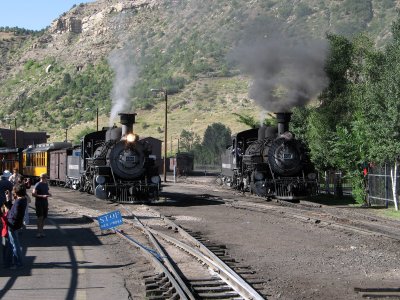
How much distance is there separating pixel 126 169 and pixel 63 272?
15.3m

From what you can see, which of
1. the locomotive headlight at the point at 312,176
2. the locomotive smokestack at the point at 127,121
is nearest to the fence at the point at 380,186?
the locomotive headlight at the point at 312,176

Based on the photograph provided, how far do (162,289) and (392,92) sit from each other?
1705cm

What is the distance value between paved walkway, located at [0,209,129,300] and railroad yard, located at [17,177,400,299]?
0.28m

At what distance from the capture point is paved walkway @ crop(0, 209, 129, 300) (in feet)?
30.9

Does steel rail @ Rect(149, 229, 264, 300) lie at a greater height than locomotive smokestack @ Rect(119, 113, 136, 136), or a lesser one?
lesser

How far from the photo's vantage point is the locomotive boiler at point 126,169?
86.2 feet

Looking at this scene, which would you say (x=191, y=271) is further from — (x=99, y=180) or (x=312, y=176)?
(x=312, y=176)

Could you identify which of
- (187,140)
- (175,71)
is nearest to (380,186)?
(187,140)

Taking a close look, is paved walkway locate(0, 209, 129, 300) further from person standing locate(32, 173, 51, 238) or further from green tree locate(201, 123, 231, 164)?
green tree locate(201, 123, 231, 164)

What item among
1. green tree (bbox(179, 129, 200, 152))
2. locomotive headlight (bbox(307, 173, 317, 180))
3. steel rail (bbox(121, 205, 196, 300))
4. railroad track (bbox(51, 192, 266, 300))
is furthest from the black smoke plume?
green tree (bbox(179, 129, 200, 152))

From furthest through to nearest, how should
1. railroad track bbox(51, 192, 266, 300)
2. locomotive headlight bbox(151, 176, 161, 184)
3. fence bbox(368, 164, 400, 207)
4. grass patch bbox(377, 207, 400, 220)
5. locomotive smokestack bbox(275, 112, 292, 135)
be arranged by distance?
1. locomotive smokestack bbox(275, 112, 292, 135)
2. fence bbox(368, 164, 400, 207)
3. locomotive headlight bbox(151, 176, 161, 184)
4. grass patch bbox(377, 207, 400, 220)
5. railroad track bbox(51, 192, 266, 300)

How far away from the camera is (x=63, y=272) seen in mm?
11148

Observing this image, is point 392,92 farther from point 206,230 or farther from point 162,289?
point 162,289

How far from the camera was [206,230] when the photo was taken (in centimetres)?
1784
